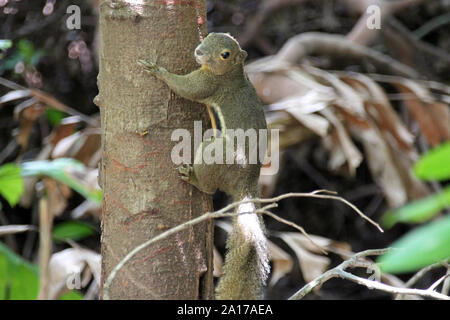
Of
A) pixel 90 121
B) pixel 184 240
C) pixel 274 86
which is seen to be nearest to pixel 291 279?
pixel 274 86

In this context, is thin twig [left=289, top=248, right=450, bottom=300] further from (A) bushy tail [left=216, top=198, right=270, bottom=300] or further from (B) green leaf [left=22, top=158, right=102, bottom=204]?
(B) green leaf [left=22, top=158, right=102, bottom=204]

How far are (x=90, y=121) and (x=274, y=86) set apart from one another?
115 centimetres

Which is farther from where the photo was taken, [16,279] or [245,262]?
[16,279]

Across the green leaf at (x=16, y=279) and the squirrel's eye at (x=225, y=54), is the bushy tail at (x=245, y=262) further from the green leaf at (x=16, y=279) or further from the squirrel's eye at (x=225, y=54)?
the green leaf at (x=16, y=279)

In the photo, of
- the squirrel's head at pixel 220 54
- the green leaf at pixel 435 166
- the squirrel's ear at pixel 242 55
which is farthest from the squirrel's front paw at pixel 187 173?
the green leaf at pixel 435 166

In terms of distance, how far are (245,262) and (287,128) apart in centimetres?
141

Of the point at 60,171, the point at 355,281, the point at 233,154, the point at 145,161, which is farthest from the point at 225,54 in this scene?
the point at 355,281

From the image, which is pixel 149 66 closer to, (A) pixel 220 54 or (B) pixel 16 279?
(A) pixel 220 54

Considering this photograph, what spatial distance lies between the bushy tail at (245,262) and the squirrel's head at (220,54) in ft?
1.89

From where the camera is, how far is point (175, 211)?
5.13ft

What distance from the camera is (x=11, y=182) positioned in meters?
2.48

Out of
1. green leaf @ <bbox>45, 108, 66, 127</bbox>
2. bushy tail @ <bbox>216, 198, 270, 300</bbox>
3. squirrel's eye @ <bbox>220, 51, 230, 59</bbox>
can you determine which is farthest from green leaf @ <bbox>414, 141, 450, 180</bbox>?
green leaf @ <bbox>45, 108, 66, 127</bbox>

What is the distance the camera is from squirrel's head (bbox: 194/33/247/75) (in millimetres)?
1952
